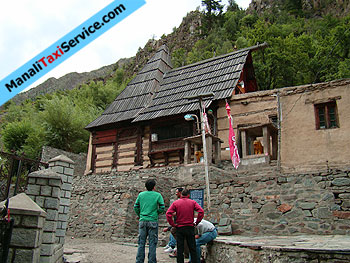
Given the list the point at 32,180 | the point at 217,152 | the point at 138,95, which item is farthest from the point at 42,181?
the point at 138,95

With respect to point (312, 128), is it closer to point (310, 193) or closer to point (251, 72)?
point (310, 193)

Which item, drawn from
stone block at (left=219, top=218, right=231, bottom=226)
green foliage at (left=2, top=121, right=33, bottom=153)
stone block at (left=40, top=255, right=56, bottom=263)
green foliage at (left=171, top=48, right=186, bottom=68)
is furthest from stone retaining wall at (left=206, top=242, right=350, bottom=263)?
green foliage at (left=171, top=48, right=186, bottom=68)

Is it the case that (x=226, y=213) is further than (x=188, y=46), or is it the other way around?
(x=188, y=46)

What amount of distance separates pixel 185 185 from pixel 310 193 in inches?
130

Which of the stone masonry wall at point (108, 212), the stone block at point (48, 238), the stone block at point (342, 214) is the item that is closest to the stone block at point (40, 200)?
the stone block at point (48, 238)

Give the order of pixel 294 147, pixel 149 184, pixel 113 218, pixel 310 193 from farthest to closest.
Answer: pixel 113 218 → pixel 294 147 → pixel 310 193 → pixel 149 184

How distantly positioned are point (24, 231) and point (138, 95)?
1378cm

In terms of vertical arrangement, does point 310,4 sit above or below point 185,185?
above

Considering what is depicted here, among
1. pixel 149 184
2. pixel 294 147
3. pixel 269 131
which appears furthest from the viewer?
pixel 269 131

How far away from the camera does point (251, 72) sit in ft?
57.1

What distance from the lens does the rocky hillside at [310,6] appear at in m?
35.9

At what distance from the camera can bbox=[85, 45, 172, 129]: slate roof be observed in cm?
1610

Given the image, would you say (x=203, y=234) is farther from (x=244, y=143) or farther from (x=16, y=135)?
(x=16, y=135)

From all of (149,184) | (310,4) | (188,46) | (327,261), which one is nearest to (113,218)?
(149,184)
